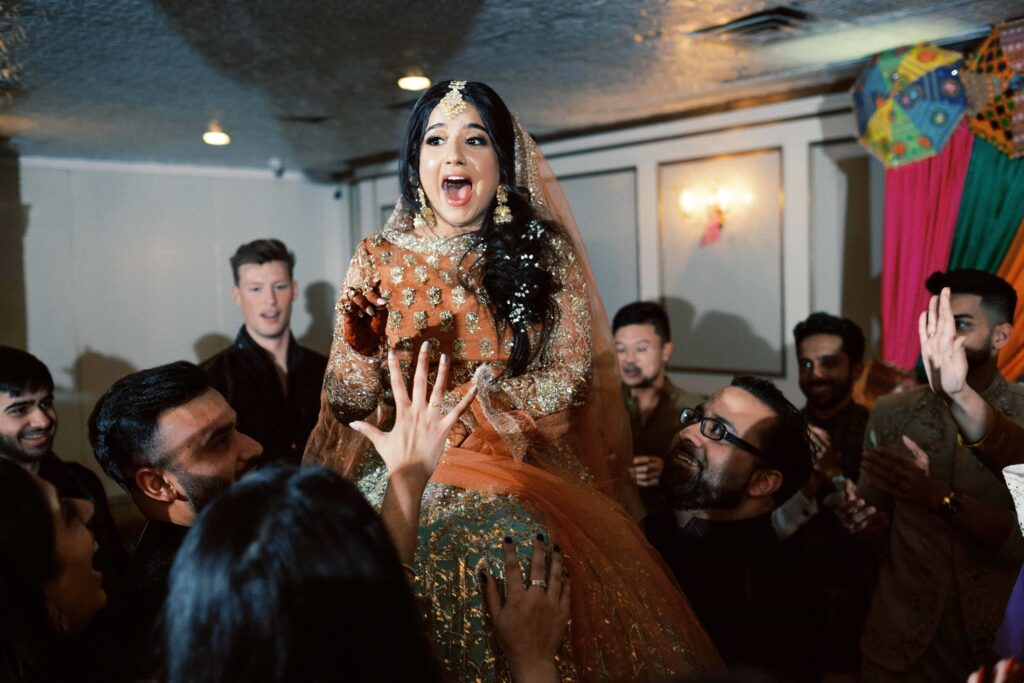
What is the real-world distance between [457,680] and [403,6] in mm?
2740

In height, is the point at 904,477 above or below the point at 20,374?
below

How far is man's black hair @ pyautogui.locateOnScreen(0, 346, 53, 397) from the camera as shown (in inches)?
118

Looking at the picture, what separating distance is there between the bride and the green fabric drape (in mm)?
2675

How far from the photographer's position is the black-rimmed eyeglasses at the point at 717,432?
2240 mm

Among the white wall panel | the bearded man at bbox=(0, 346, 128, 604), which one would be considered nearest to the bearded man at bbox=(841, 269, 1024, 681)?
the bearded man at bbox=(0, 346, 128, 604)

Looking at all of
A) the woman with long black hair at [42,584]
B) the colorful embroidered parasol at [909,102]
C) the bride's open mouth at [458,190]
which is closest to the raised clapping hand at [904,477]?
the bride's open mouth at [458,190]

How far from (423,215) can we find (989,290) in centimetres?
188

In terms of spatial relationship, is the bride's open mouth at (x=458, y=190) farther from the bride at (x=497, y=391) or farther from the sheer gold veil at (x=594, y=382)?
the sheer gold veil at (x=594, y=382)

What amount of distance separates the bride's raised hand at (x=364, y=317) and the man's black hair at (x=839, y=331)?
102 inches

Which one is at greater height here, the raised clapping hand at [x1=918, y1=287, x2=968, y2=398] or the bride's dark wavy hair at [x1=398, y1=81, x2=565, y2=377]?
the bride's dark wavy hair at [x1=398, y1=81, x2=565, y2=377]

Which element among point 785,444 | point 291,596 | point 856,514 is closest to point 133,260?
point 856,514

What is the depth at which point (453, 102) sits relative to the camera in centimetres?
212

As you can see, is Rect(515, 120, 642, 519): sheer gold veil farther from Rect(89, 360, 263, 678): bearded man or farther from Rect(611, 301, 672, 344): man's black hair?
Rect(611, 301, 672, 344): man's black hair

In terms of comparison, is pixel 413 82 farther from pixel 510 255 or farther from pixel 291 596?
pixel 291 596
